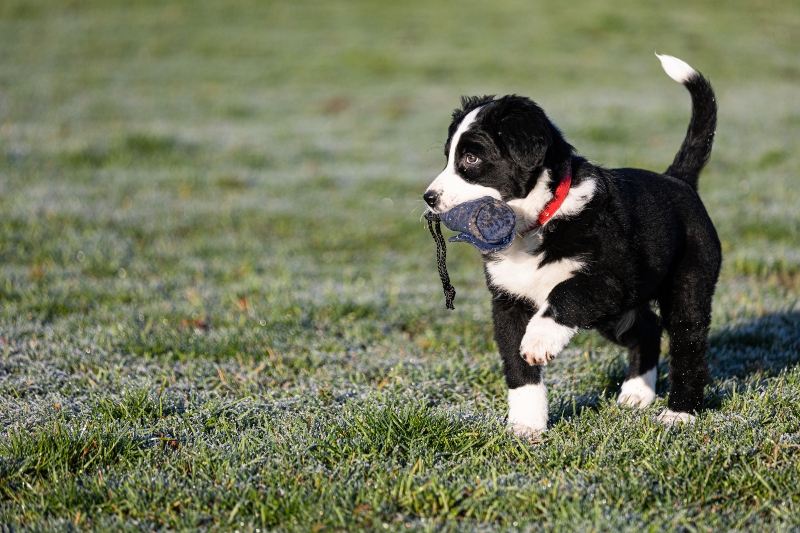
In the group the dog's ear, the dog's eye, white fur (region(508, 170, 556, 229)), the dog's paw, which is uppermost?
the dog's ear

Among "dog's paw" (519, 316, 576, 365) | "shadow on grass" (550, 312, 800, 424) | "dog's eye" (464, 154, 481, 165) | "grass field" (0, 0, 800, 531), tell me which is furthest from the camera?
"shadow on grass" (550, 312, 800, 424)

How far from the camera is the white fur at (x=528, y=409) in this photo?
346cm

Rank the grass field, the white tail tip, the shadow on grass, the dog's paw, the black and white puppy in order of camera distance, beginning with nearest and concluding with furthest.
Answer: the grass field → the dog's paw → the black and white puppy → the shadow on grass → the white tail tip

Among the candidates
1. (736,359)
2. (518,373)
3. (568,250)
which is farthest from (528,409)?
(736,359)

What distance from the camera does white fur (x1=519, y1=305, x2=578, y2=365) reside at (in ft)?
10.5

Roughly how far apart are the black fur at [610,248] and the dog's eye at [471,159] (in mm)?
19

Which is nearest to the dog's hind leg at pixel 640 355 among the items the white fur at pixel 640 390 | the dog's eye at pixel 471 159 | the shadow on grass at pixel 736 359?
the white fur at pixel 640 390

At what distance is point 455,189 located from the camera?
3588 mm

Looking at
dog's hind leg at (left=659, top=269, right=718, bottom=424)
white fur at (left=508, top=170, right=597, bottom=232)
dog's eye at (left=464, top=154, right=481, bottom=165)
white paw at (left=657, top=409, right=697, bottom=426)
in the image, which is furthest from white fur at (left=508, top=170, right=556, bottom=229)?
white paw at (left=657, top=409, right=697, bottom=426)

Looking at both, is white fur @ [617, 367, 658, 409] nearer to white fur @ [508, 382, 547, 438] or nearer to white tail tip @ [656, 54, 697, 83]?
white fur @ [508, 382, 547, 438]

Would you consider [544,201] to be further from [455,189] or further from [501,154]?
[455,189]

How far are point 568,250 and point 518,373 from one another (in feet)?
1.99

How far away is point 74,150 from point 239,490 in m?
8.39

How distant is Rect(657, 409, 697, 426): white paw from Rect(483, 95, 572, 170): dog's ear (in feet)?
4.12
